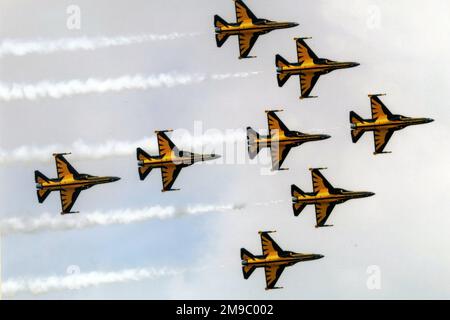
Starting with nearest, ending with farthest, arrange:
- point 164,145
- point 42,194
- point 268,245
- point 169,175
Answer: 1. point 42,194
2. point 164,145
3. point 169,175
4. point 268,245

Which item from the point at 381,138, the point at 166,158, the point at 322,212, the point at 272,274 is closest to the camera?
the point at 166,158

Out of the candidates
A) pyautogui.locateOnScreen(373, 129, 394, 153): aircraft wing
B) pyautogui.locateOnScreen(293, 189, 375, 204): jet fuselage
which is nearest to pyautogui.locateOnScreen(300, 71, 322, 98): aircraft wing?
pyautogui.locateOnScreen(373, 129, 394, 153): aircraft wing

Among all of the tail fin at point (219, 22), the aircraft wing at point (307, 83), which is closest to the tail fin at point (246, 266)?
the aircraft wing at point (307, 83)

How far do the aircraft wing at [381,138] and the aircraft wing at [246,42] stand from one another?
54.7 feet

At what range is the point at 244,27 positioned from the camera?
14262cm

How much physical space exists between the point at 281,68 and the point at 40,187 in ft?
96.2

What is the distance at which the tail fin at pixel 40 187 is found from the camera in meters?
140

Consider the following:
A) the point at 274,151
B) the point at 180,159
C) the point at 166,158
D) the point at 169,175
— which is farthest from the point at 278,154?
the point at 166,158

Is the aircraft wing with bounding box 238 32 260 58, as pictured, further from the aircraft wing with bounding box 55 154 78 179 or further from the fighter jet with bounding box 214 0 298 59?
the aircraft wing with bounding box 55 154 78 179

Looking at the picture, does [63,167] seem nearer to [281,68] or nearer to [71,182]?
[71,182]

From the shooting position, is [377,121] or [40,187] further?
[377,121]

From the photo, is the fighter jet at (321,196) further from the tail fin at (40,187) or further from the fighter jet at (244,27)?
the tail fin at (40,187)
